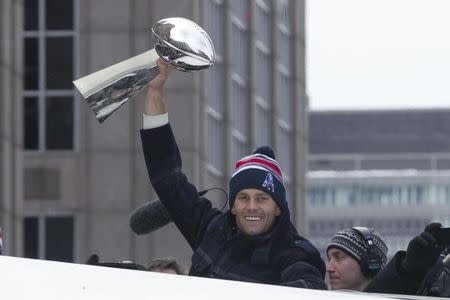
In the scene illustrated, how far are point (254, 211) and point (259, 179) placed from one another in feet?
0.44

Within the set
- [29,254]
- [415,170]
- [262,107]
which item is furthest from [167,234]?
[415,170]

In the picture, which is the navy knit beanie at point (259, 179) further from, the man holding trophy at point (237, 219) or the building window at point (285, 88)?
the building window at point (285, 88)

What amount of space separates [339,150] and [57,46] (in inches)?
4088

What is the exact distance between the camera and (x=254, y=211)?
6082 millimetres

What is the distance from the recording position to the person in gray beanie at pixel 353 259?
6.64 m

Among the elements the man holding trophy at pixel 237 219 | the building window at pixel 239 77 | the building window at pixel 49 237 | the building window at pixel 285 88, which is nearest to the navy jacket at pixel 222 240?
the man holding trophy at pixel 237 219

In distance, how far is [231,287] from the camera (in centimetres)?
464

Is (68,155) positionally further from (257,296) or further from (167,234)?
(257,296)

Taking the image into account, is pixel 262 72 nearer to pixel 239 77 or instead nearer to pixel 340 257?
pixel 239 77

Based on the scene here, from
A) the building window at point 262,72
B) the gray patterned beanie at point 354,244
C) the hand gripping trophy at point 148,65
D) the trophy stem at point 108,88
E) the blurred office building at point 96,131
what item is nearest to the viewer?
the hand gripping trophy at point 148,65

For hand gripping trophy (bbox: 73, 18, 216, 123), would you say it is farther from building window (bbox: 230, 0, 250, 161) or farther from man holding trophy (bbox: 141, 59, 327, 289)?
building window (bbox: 230, 0, 250, 161)

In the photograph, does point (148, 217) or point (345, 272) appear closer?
point (148, 217)

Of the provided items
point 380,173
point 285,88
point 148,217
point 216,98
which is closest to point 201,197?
point 148,217

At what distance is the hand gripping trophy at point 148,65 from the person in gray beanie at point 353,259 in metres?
1.20
